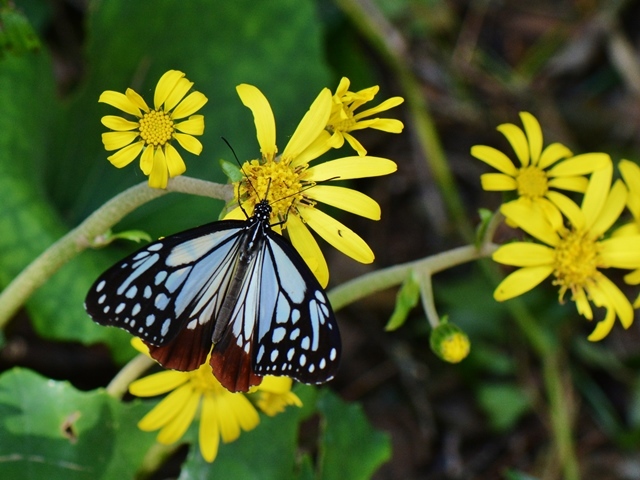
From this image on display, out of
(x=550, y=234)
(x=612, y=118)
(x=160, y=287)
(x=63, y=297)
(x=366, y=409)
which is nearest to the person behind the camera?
(x=160, y=287)

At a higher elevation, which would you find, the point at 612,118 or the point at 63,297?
the point at 612,118

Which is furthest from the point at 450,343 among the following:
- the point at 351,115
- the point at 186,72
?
the point at 186,72

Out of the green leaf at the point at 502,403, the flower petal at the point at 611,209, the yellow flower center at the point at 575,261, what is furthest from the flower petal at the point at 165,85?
the green leaf at the point at 502,403

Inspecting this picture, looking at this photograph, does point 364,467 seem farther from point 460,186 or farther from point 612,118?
point 612,118

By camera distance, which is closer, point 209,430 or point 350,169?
point 350,169

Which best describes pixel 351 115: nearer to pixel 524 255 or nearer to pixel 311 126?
pixel 311 126

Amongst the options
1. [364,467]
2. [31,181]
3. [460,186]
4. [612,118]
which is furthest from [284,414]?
[612,118]

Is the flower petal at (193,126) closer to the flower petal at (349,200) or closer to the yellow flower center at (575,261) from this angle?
the flower petal at (349,200)
